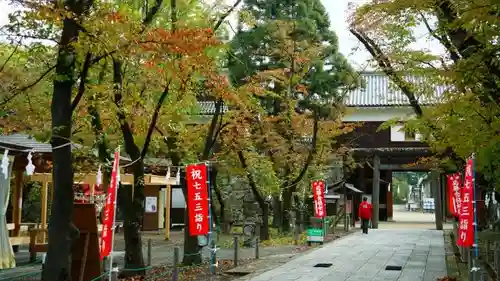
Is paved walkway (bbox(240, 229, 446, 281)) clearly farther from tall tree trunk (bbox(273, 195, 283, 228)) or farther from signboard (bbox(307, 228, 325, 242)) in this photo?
tall tree trunk (bbox(273, 195, 283, 228))

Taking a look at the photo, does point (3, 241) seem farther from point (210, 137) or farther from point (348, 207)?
point (348, 207)

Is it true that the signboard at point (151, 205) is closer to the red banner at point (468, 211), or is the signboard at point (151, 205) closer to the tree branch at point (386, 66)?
the tree branch at point (386, 66)

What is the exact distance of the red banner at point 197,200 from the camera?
41.0 ft

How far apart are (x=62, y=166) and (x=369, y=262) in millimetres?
9601

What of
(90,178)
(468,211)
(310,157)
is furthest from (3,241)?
(310,157)

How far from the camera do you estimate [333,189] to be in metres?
33.1

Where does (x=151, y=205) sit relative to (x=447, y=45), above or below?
below

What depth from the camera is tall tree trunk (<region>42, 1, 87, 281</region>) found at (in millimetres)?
8930

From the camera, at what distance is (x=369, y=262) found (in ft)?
51.0

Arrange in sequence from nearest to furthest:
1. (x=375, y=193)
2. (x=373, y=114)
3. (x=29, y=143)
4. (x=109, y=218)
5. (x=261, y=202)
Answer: (x=109, y=218), (x=29, y=143), (x=261, y=202), (x=375, y=193), (x=373, y=114)

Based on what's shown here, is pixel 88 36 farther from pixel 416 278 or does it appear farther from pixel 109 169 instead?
pixel 416 278

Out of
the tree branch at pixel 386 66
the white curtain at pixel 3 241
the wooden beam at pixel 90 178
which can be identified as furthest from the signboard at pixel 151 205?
the white curtain at pixel 3 241

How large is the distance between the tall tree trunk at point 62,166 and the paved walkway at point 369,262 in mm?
5010

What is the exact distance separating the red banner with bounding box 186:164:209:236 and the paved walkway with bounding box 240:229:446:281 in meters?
1.70
